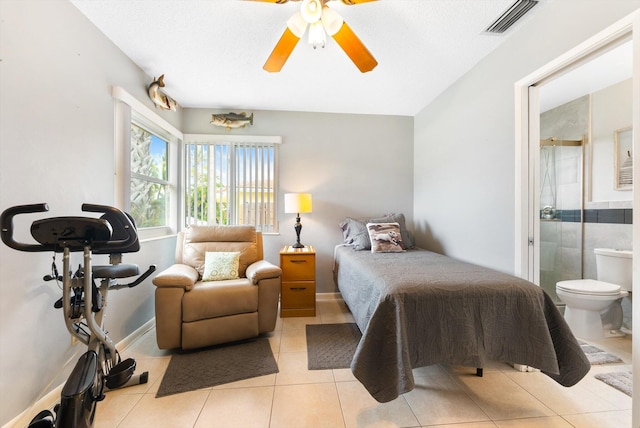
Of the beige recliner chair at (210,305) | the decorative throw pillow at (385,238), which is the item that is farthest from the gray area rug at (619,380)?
the beige recliner chair at (210,305)

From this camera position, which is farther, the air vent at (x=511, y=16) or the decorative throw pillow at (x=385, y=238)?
the decorative throw pillow at (x=385, y=238)

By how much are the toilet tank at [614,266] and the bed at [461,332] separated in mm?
1652

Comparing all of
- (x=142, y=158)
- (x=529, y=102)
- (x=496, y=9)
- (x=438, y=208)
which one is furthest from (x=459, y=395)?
(x=142, y=158)

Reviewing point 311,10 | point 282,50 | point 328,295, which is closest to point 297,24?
point 311,10

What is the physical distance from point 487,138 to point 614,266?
1822 mm

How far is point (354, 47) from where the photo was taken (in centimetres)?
168

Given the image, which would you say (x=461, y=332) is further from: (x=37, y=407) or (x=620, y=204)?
(x=620, y=204)

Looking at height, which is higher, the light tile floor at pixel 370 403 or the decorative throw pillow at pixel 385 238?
the decorative throw pillow at pixel 385 238

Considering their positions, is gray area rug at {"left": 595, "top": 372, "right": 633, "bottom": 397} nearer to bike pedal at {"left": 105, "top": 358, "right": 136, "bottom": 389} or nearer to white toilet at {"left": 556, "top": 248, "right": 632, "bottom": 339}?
white toilet at {"left": 556, "top": 248, "right": 632, "bottom": 339}

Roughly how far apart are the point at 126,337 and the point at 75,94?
1.90 metres

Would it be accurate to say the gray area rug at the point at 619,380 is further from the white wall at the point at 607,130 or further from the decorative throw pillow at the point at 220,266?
the decorative throw pillow at the point at 220,266

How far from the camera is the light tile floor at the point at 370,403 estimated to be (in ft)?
4.54

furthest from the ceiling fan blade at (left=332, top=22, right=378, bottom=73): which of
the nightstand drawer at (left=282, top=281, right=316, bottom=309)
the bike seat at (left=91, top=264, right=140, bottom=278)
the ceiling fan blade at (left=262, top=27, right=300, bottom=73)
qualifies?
the nightstand drawer at (left=282, top=281, right=316, bottom=309)

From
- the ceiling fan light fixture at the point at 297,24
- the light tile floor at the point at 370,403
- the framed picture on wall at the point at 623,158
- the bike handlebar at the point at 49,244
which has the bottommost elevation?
the light tile floor at the point at 370,403
